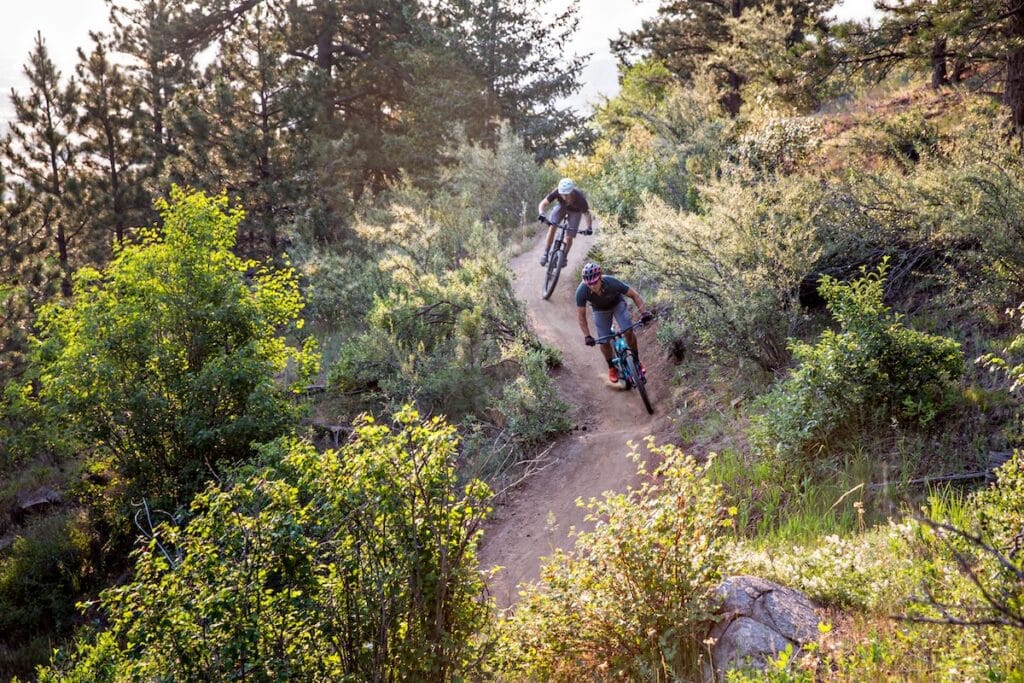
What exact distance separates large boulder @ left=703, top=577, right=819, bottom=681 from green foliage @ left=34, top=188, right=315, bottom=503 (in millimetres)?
8404

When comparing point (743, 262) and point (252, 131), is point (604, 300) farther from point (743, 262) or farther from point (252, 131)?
point (252, 131)

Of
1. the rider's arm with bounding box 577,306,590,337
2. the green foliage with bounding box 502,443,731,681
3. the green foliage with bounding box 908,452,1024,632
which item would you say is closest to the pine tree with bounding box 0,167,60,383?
the rider's arm with bounding box 577,306,590,337

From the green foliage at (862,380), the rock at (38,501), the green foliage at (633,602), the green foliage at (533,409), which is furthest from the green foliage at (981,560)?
the rock at (38,501)

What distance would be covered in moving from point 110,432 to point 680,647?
10052 mm

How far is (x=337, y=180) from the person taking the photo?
80.1 feet

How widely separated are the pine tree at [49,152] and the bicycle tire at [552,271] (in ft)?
38.5

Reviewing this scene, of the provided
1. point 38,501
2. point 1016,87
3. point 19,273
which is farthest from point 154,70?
point 1016,87

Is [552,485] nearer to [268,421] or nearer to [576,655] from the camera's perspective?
[268,421]

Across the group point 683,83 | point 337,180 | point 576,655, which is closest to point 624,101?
point 683,83

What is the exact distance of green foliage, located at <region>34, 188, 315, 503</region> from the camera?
1144cm

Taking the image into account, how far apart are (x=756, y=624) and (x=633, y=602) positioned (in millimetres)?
775

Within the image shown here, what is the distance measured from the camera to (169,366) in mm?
11828

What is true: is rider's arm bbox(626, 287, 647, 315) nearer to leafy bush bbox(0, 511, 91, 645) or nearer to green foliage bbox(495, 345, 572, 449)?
green foliage bbox(495, 345, 572, 449)

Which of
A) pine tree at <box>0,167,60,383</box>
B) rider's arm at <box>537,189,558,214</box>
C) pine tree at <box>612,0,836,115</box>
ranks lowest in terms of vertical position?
rider's arm at <box>537,189,558,214</box>
